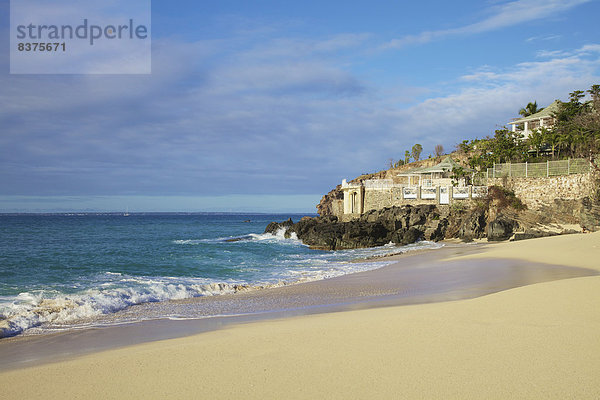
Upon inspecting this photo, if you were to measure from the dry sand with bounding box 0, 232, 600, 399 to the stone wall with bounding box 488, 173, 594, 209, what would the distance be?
1003 inches

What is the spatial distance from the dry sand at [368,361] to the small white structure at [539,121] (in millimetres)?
41768

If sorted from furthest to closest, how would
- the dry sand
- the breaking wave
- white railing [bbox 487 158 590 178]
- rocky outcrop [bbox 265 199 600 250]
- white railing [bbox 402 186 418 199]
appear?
white railing [bbox 402 186 418 199] < white railing [bbox 487 158 590 178] < rocky outcrop [bbox 265 199 600 250] < the breaking wave < the dry sand

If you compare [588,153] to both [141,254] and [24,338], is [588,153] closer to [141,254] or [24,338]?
[141,254]

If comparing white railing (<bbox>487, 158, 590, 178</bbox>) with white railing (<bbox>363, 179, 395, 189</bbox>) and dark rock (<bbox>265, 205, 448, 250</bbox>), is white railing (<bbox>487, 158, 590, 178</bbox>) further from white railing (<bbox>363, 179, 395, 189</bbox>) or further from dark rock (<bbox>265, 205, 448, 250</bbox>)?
white railing (<bbox>363, 179, 395, 189</bbox>)

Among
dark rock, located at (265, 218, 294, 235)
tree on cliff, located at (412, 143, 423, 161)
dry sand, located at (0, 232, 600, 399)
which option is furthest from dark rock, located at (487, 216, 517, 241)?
tree on cliff, located at (412, 143, 423, 161)

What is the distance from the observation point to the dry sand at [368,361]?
4.20 meters

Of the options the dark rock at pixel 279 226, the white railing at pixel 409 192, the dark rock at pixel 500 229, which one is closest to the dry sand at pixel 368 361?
the dark rock at pixel 500 229

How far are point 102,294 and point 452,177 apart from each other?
3422 cm

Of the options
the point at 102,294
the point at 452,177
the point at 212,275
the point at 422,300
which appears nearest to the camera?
the point at 422,300

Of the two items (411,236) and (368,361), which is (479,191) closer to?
(411,236)

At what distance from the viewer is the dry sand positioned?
4203mm

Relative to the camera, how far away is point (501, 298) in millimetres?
8172

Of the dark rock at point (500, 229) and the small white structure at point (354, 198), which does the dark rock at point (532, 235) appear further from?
the small white structure at point (354, 198)

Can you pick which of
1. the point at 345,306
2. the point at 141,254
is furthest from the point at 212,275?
the point at 141,254
